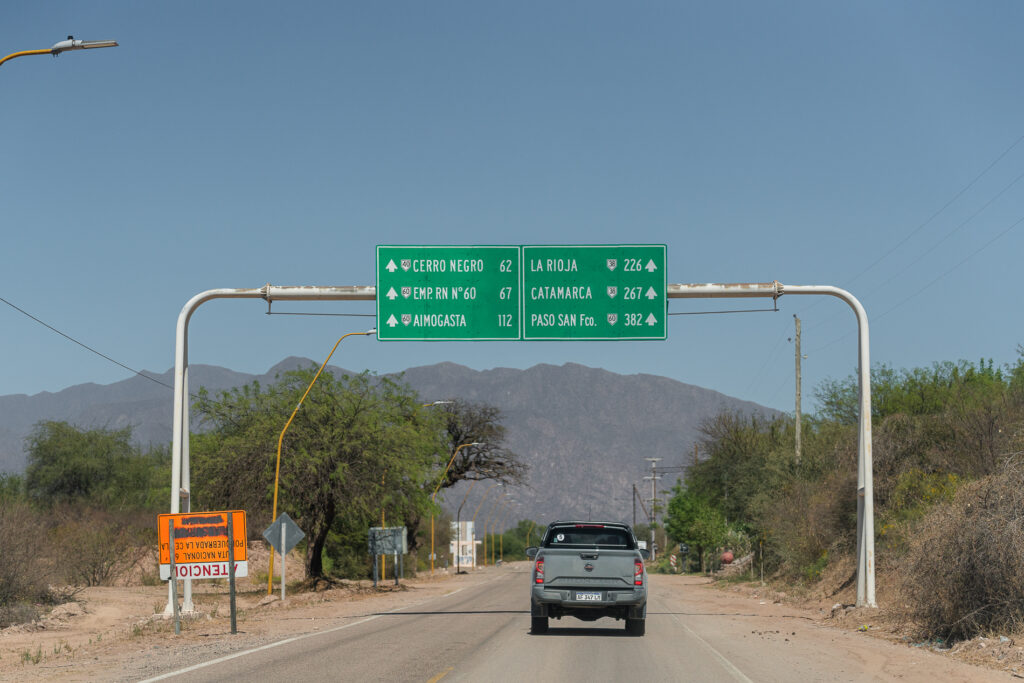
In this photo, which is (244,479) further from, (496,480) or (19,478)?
(496,480)

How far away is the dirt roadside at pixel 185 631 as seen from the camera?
16.0m

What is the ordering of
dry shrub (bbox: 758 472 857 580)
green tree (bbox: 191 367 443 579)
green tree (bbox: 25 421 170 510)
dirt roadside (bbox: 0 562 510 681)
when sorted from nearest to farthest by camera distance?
dirt roadside (bbox: 0 562 510 681)
dry shrub (bbox: 758 472 857 580)
green tree (bbox: 191 367 443 579)
green tree (bbox: 25 421 170 510)

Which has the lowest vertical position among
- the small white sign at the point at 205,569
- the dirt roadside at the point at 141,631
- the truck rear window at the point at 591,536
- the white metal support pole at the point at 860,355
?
the dirt roadside at the point at 141,631

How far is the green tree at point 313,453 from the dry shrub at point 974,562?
2646 cm

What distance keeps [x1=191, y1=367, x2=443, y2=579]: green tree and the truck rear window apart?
2142 centimetres

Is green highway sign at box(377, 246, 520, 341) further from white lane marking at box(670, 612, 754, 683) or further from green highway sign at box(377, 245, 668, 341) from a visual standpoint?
white lane marking at box(670, 612, 754, 683)

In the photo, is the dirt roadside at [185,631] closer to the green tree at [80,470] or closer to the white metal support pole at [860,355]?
the white metal support pole at [860,355]

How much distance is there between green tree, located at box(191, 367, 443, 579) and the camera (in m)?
42.4

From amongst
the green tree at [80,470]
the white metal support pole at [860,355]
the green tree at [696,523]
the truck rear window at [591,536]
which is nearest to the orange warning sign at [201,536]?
the truck rear window at [591,536]

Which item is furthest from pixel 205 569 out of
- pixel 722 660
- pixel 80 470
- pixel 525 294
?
pixel 80 470

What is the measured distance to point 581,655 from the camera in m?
16.7

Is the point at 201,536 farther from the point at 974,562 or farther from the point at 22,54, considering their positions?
the point at 974,562

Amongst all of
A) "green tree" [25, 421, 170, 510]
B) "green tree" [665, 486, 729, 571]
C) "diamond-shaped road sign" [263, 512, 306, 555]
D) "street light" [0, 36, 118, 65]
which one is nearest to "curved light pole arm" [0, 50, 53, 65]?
"street light" [0, 36, 118, 65]

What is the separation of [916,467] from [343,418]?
74.2 ft
